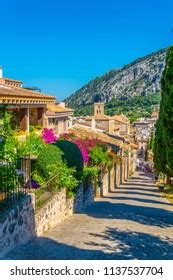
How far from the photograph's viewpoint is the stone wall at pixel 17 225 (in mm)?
11367

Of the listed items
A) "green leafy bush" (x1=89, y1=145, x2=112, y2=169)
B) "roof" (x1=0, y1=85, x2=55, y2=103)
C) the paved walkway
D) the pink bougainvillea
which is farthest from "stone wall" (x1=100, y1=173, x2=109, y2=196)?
the paved walkway

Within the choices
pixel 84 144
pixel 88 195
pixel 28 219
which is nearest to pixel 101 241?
pixel 28 219

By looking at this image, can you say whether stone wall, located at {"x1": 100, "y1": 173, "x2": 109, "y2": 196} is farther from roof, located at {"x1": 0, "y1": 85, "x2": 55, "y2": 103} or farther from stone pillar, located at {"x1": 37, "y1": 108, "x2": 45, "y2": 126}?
roof, located at {"x1": 0, "y1": 85, "x2": 55, "y2": 103}

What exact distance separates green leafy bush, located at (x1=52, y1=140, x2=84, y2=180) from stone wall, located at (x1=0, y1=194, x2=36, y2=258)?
768 cm

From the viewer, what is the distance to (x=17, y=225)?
41.3 feet

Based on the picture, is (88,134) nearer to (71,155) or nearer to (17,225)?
(71,155)

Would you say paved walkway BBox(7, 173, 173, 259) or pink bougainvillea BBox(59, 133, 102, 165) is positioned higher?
pink bougainvillea BBox(59, 133, 102, 165)

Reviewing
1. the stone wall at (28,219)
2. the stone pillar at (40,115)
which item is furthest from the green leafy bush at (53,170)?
the stone pillar at (40,115)

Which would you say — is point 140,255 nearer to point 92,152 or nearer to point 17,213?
point 17,213

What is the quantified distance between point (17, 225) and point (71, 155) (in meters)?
10.3

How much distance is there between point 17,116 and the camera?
26828 millimetres

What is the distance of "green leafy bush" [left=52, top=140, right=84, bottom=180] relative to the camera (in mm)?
22031
